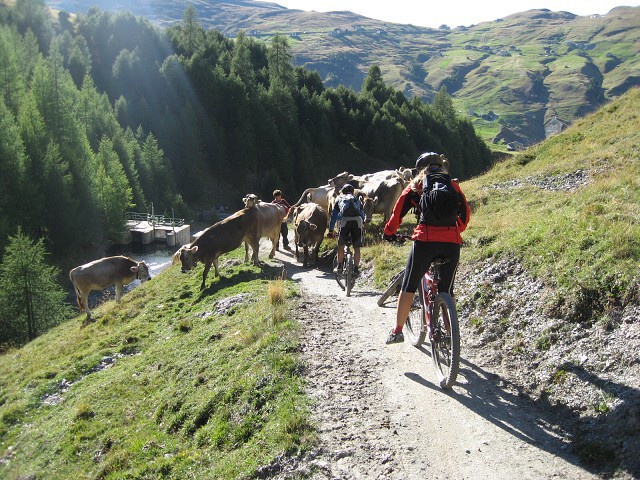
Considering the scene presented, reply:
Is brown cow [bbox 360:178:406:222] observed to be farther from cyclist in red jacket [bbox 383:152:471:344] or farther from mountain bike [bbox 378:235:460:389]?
cyclist in red jacket [bbox 383:152:471:344]

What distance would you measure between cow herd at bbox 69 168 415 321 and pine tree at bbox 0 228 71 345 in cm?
854

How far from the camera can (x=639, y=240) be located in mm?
8484

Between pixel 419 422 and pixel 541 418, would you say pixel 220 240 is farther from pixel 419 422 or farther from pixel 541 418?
pixel 541 418

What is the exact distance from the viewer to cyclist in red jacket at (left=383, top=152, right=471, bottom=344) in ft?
24.3

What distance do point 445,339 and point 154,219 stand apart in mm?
54855

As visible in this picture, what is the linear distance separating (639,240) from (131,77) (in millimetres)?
86370

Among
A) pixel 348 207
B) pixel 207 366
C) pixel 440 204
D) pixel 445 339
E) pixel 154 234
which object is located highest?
pixel 440 204

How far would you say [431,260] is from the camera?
7.55m

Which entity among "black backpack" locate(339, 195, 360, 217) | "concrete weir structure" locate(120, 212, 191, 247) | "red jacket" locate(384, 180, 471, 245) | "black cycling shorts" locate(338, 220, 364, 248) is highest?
"red jacket" locate(384, 180, 471, 245)

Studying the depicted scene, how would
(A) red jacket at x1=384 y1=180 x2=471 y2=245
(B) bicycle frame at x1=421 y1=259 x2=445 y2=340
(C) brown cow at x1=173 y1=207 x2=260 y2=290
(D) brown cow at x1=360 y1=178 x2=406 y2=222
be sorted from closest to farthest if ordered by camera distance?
(A) red jacket at x1=384 y1=180 x2=471 y2=245 < (B) bicycle frame at x1=421 y1=259 x2=445 y2=340 < (C) brown cow at x1=173 y1=207 x2=260 y2=290 < (D) brown cow at x1=360 y1=178 x2=406 y2=222

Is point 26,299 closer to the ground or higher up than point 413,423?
closer to the ground

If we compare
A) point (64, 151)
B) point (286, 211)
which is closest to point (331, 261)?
point (286, 211)

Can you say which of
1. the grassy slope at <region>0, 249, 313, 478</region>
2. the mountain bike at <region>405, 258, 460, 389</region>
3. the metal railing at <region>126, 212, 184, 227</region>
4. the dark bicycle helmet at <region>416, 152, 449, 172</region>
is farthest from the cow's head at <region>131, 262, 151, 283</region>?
the metal railing at <region>126, 212, 184, 227</region>

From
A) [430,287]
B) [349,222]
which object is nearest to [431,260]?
[430,287]
